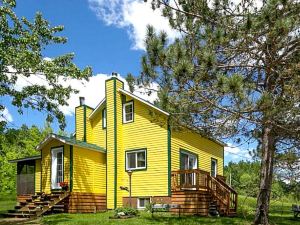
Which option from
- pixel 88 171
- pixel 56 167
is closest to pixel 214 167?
pixel 88 171

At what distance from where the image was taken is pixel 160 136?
20078 millimetres

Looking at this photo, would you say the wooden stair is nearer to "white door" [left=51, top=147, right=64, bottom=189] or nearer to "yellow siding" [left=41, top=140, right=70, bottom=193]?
"yellow siding" [left=41, top=140, right=70, bottom=193]

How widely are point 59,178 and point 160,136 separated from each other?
5.94 m

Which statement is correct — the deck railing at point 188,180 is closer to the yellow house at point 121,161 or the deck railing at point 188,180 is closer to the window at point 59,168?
the yellow house at point 121,161

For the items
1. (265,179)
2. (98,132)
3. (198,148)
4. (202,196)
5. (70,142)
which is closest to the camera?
(265,179)

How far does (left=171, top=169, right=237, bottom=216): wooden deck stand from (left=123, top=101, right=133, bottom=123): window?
4.13 metres

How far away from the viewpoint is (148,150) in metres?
20.4

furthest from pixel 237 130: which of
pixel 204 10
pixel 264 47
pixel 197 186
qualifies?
pixel 197 186

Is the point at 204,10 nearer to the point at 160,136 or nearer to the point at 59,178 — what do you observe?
the point at 160,136

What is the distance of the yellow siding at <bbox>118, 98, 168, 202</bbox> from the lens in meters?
19.7

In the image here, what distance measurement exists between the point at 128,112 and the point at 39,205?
658 centimetres

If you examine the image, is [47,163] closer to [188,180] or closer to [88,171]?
[88,171]

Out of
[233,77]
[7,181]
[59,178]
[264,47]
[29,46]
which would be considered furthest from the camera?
[7,181]

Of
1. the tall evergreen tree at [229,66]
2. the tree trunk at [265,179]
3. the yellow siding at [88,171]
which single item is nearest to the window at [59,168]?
the yellow siding at [88,171]
